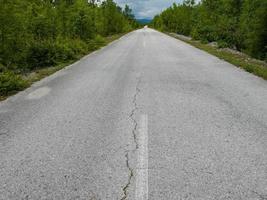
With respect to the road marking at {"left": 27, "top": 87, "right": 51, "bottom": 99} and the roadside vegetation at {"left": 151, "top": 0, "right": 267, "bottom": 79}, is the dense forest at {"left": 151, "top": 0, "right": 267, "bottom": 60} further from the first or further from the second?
the road marking at {"left": 27, "top": 87, "right": 51, "bottom": 99}

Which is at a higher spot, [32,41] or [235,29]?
[32,41]

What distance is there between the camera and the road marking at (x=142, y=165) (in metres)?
3.65

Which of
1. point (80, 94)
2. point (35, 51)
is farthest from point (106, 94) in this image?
point (35, 51)

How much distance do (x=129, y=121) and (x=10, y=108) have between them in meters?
3.10

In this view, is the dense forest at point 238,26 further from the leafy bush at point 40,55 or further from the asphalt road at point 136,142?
the asphalt road at point 136,142

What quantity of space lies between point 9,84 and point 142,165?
253 inches

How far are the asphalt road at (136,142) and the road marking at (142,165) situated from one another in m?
0.01

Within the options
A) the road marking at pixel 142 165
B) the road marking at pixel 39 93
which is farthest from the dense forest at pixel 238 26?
the road marking at pixel 142 165

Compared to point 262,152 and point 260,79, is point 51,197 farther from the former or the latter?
point 260,79

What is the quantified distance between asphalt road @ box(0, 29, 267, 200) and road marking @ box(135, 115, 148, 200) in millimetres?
13

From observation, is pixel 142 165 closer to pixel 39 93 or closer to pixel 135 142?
pixel 135 142

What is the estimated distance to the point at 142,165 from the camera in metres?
4.36

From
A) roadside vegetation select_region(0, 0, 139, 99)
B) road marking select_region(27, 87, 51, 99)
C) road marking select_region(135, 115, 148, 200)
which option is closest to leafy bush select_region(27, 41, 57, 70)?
roadside vegetation select_region(0, 0, 139, 99)

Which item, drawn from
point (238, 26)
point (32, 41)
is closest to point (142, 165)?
point (32, 41)
